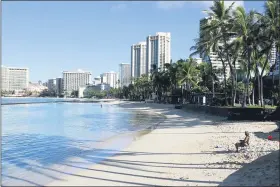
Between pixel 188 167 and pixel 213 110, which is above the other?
pixel 213 110

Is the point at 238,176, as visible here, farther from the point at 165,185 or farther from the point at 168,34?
the point at 168,34

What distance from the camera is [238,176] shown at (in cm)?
1001

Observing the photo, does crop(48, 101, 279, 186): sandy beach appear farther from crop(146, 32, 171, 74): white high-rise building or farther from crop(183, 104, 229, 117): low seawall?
crop(146, 32, 171, 74): white high-rise building

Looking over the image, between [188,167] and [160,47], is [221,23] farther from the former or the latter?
[160,47]

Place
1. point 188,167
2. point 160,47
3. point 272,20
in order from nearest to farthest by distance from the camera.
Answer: point 188,167 < point 272,20 < point 160,47

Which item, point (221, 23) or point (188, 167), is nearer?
point (188, 167)

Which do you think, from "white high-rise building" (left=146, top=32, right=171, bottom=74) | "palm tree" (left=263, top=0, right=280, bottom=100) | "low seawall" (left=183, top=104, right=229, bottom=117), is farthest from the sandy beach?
"white high-rise building" (left=146, top=32, right=171, bottom=74)

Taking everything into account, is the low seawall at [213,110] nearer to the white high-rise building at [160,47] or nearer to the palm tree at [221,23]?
the palm tree at [221,23]

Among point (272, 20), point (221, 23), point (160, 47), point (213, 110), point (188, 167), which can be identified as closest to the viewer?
point (188, 167)

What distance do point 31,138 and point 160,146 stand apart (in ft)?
32.1

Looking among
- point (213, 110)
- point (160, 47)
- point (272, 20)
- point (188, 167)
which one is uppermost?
point (160, 47)

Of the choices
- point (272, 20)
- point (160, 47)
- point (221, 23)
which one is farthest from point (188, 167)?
point (160, 47)

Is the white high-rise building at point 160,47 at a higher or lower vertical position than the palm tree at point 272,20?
Answer: higher

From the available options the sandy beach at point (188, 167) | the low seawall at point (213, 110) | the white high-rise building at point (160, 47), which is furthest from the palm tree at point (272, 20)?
the white high-rise building at point (160, 47)
